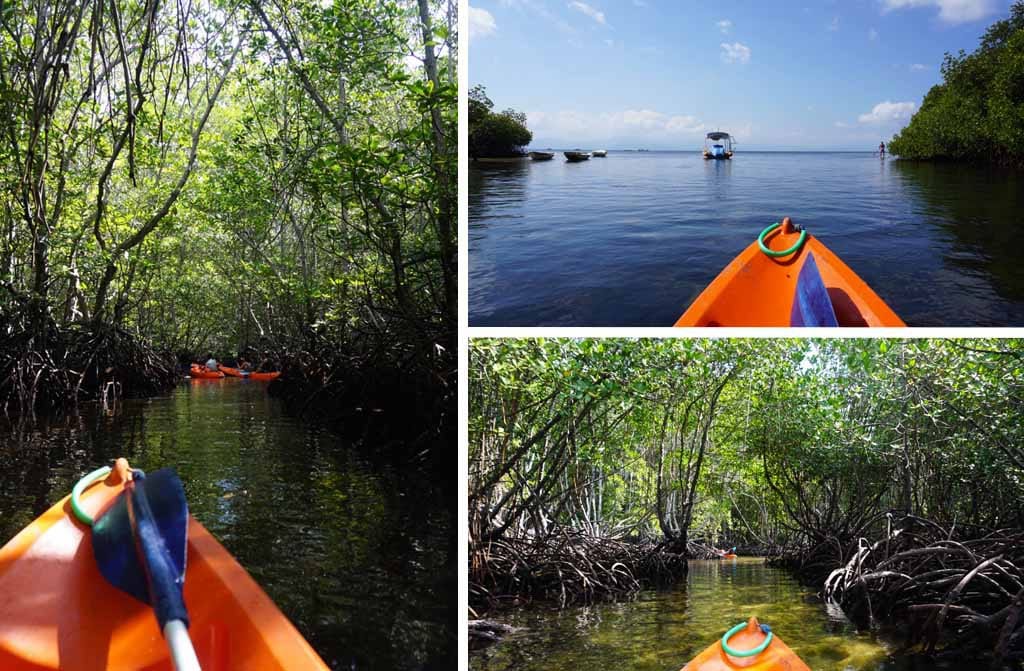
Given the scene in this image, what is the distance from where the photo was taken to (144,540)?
1812 mm

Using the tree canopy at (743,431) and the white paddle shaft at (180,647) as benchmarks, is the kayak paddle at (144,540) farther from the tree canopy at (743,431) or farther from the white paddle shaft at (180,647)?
the tree canopy at (743,431)

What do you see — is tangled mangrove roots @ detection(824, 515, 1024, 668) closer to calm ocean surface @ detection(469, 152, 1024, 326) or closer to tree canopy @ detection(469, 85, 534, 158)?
calm ocean surface @ detection(469, 152, 1024, 326)

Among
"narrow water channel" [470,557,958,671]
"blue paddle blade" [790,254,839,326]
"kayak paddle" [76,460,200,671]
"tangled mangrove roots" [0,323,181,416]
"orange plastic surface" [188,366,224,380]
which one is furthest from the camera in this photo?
"orange plastic surface" [188,366,224,380]

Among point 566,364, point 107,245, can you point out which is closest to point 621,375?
point 566,364

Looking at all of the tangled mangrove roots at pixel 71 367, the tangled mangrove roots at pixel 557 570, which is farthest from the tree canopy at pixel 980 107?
the tangled mangrove roots at pixel 71 367

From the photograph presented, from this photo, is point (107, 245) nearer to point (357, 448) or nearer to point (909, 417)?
point (357, 448)

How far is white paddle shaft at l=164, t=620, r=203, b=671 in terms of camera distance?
4.55ft

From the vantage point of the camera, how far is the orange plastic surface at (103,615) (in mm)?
1618

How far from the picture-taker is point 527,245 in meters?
5.77

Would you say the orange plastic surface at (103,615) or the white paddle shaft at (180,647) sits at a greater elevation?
the white paddle shaft at (180,647)

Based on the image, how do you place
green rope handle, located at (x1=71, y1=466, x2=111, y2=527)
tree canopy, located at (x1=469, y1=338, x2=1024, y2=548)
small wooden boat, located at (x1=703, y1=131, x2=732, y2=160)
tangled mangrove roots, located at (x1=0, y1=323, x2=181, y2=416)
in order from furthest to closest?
small wooden boat, located at (x1=703, y1=131, x2=732, y2=160), tangled mangrove roots, located at (x1=0, y1=323, x2=181, y2=416), tree canopy, located at (x1=469, y1=338, x2=1024, y2=548), green rope handle, located at (x1=71, y1=466, x2=111, y2=527)

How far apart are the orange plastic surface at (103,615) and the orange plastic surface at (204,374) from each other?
12.3m

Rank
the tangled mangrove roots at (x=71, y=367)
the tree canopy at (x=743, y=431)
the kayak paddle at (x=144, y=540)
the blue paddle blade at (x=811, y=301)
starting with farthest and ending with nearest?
1. the tangled mangrove roots at (x=71, y=367)
2. the tree canopy at (x=743, y=431)
3. the blue paddle blade at (x=811, y=301)
4. the kayak paddle at (x=144, y=540)

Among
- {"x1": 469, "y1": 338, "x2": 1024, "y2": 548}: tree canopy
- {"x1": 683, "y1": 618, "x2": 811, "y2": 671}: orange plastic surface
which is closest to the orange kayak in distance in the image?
{"x1": 469, "y1": 338, "x2": 1024, "y2": 548}: tree canopy
